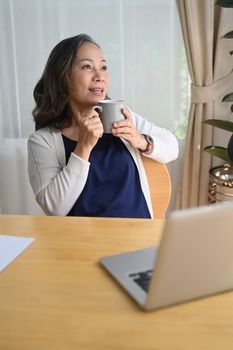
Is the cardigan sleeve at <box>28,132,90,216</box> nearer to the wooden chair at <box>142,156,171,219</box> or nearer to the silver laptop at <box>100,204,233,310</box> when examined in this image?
the wooden chair at <box>142,156,171,219</box>

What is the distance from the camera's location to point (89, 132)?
4.33 feet

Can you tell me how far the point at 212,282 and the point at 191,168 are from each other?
1692 mm

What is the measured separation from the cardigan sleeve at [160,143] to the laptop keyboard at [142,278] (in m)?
0.68

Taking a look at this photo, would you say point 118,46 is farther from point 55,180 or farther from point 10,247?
point 10,247

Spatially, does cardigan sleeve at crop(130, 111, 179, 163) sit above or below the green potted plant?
above

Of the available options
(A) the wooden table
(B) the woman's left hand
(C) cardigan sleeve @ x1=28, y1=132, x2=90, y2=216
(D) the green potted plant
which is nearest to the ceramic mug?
(B) the woman's left hand

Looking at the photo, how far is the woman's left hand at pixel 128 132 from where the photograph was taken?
132cm

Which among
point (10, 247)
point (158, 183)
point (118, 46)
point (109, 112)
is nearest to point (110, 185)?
point (158, 183)

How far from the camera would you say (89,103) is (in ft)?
4.99

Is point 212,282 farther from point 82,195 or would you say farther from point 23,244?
point 82,195

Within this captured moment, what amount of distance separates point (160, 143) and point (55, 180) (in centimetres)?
39

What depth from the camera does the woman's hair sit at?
4.92 ft

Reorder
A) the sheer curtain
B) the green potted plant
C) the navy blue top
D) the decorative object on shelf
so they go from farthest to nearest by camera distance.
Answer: the sheer curtain → the decorative object on shelf → the green potted plant → the navy blue top

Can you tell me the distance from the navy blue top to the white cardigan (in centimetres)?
3
